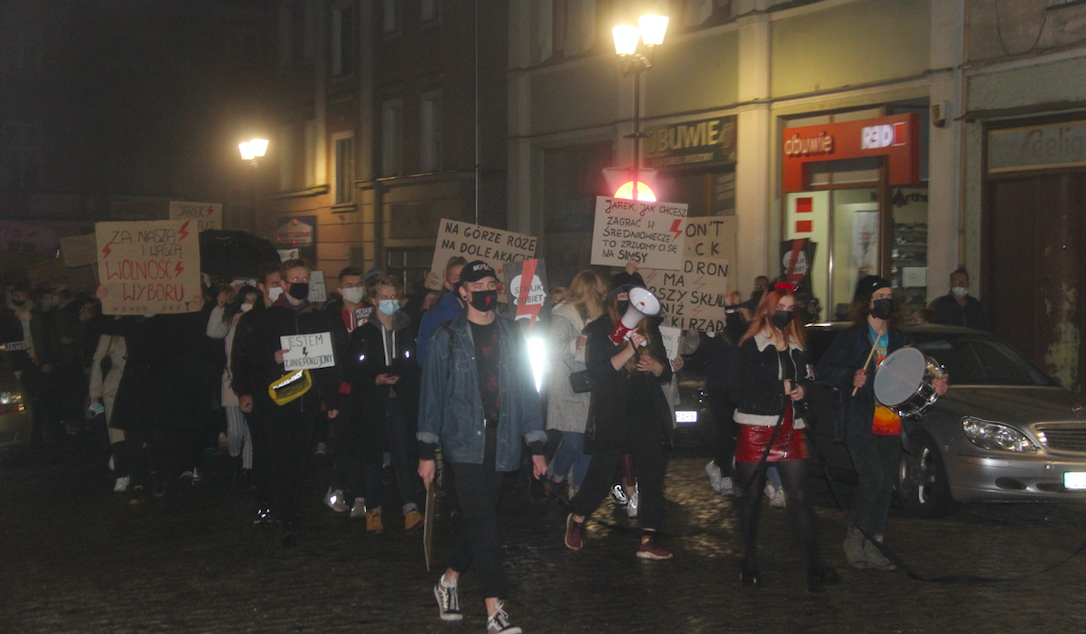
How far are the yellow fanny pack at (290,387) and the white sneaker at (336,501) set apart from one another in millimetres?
1719

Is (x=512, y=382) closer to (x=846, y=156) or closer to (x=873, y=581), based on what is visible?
(x=873, y=581)

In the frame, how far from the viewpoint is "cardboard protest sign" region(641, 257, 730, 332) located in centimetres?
1197

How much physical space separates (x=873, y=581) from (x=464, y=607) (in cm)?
252

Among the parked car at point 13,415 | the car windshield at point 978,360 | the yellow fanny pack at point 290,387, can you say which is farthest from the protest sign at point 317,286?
the car windshield at point 978,360

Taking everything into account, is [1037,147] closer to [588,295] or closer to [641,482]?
[588,295]

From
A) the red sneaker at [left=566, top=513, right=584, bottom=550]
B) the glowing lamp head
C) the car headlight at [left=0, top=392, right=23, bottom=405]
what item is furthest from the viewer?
the glowing lamp head

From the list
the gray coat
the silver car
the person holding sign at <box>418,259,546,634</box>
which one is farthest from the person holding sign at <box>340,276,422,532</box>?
the silver car

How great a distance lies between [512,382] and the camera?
6.78 metres

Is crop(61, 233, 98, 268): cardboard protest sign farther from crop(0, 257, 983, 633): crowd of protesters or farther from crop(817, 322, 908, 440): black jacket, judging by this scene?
crop(817, 322, 908, 440): black jacket

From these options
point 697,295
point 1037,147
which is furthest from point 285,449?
point 1037,147

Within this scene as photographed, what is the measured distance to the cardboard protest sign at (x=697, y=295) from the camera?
1197cm

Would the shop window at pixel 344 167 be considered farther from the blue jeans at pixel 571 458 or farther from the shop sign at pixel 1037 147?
the blue jeans at pixel 571 458

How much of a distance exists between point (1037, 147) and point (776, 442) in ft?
35.2

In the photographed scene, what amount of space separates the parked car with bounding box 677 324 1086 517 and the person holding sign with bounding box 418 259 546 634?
3.11 meters
